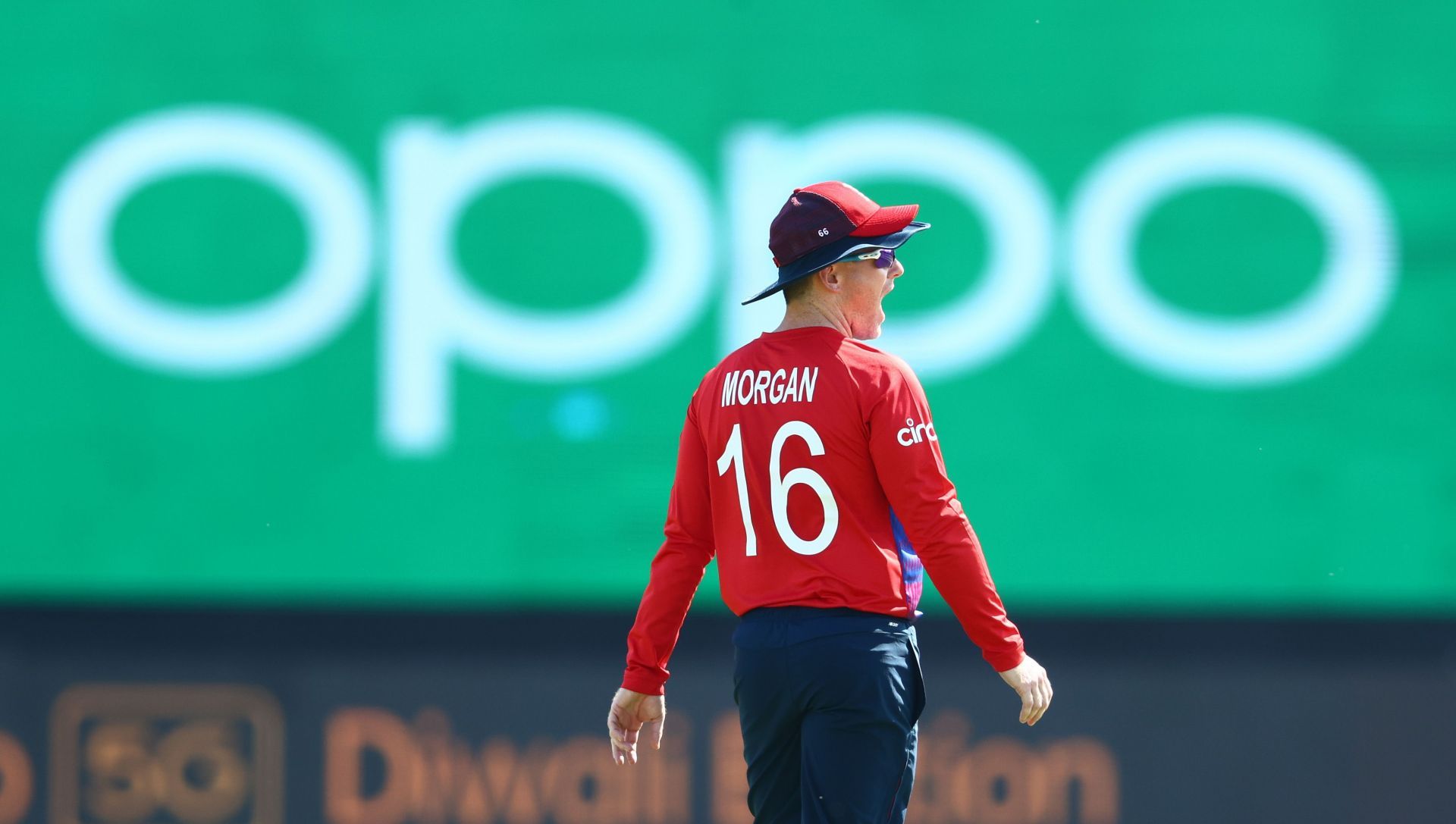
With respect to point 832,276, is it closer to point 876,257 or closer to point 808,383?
point 876,257

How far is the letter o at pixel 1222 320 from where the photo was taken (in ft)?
17.6

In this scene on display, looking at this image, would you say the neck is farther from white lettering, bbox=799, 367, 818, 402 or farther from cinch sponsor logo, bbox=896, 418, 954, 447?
cinch sponsor logo, bbox=896, 418, 954, 447

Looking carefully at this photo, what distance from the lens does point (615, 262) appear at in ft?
17.7

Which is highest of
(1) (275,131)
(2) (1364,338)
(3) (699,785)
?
(1) (275,131)

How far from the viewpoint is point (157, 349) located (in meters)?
5.40

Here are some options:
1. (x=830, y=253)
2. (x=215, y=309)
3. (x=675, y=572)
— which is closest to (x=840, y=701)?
(x=675, y=572)

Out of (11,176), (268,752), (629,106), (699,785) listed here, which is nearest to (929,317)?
(629,106)

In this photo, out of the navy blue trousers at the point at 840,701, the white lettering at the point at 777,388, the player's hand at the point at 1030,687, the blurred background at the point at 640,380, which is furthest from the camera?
the blurred background at the point at 640,380

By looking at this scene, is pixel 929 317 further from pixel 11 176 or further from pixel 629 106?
pixel 11 176

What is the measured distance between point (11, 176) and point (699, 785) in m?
2.93

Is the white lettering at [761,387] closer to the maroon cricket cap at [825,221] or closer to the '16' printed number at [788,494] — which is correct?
the '16' printed number at [788,494]

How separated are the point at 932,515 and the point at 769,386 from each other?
1.36 ft

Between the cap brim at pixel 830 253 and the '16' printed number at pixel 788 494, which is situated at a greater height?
the cap brim at pixel 830 253

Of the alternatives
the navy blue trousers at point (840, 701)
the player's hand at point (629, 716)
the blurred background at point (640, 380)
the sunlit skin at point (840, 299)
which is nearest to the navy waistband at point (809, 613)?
the navy blue trousers at point (840, 701)
